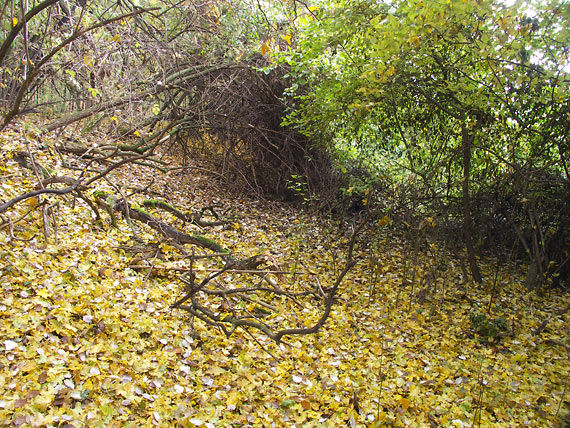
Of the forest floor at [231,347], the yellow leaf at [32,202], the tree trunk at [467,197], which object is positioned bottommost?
the forest floor at [231,347]

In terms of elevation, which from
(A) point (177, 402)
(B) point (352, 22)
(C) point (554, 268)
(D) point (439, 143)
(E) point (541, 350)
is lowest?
(A) point (177, 402)

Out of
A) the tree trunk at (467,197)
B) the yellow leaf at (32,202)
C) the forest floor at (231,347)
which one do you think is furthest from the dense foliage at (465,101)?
the yellow leaf at (32,202)

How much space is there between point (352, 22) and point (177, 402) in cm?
438

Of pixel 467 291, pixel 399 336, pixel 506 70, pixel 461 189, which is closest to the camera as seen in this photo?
pixel 506 70

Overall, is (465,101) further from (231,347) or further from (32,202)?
(32,202)

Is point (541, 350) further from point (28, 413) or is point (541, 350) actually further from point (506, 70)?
point (28, 413)

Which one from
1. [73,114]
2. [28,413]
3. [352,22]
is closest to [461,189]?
[352,22]

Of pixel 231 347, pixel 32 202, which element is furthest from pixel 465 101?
pixel 32 202

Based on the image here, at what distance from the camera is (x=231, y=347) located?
384cm

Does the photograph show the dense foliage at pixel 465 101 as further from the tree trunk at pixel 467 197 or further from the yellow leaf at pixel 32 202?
the yellow leaf at pixel 32 202

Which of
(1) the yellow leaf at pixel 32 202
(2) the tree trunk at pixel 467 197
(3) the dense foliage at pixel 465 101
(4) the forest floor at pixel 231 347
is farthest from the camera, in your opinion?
(2) the tree trunk at pixel 467 197

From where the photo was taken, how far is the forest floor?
2.78 metres

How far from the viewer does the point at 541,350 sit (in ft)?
14.6

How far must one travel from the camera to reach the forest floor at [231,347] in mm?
2775
